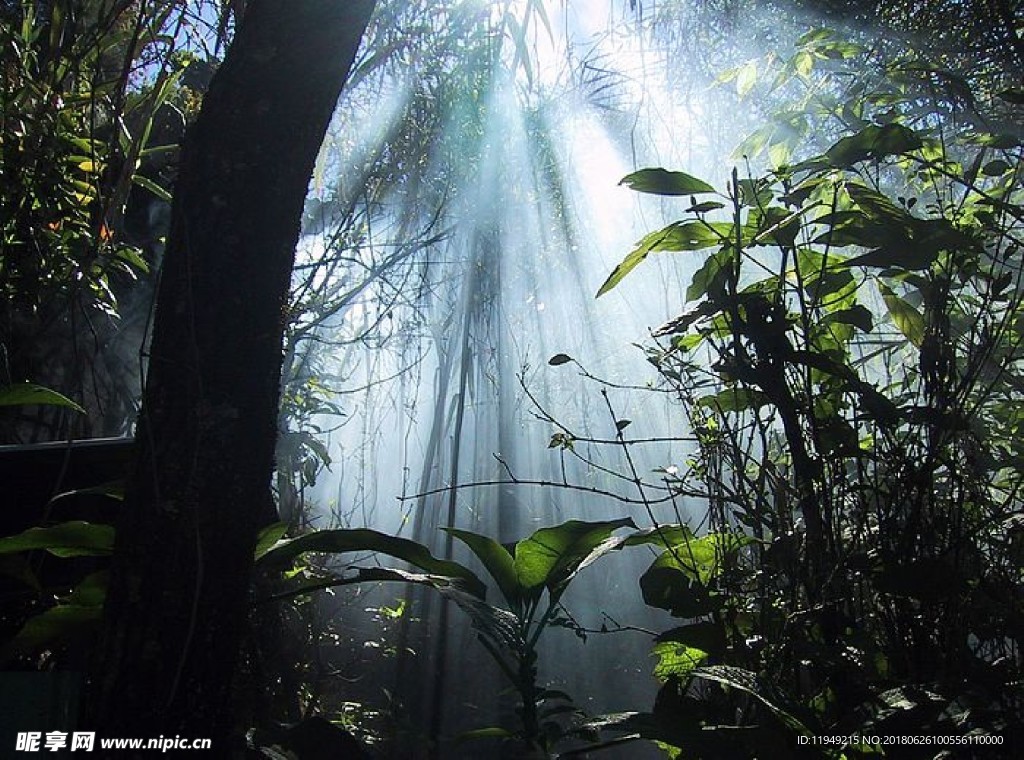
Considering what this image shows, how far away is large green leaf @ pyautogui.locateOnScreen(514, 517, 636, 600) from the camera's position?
113cm

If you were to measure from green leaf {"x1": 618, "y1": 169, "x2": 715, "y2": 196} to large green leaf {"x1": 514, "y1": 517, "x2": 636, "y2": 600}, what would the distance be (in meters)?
0.47

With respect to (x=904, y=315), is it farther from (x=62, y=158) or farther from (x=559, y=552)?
(x=62, y=158)

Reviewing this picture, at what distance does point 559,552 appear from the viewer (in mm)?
1139

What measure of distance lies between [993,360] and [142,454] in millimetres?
1535

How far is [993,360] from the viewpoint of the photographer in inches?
62.7

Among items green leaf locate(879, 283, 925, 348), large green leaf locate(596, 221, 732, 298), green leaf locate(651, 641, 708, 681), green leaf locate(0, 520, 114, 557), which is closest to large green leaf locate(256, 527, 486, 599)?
green leaf locate(0, 520, 114, 557)

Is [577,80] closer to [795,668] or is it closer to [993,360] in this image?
[993,360]

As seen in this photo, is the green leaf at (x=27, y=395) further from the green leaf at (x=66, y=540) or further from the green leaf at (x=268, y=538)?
the green leaf at (x=268, y=538)

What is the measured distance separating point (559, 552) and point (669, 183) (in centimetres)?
54

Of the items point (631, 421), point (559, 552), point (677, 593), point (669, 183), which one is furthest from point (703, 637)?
point (669, 183)

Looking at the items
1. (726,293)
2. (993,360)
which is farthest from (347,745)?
(993,360)

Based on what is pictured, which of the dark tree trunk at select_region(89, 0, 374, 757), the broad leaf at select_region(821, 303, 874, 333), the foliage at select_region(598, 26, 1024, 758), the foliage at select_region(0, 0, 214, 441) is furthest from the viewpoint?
the foliage at select_region(0, 0, 214, 441)

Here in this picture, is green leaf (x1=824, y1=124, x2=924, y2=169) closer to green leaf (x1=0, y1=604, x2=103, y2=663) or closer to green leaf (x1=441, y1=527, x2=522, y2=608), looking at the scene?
green leaf (x1=441, y1=527, x2=522, y2=608)

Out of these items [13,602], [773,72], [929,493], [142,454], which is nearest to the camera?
[142,454]
